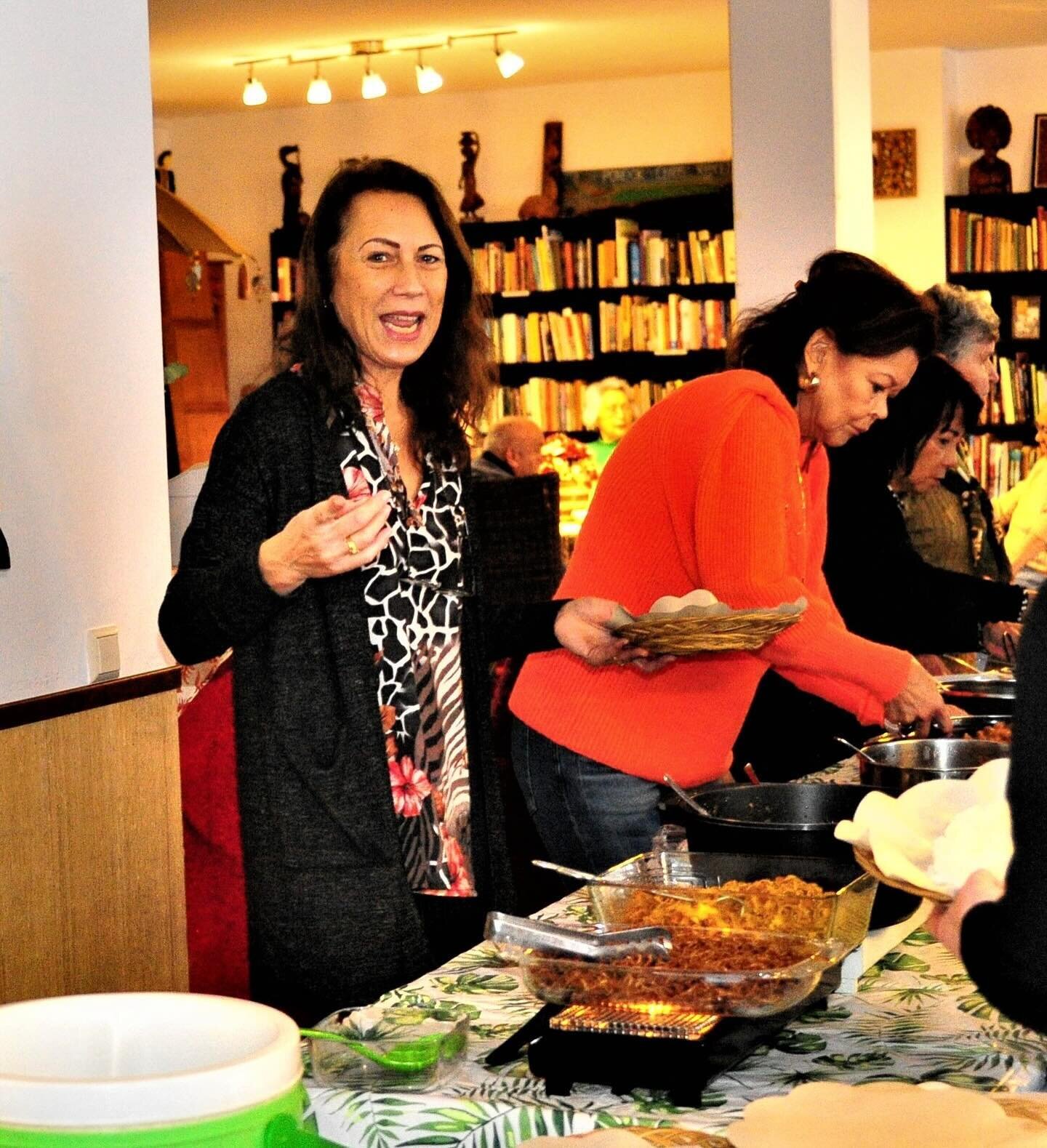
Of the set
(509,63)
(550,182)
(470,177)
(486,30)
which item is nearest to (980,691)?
(509,63)

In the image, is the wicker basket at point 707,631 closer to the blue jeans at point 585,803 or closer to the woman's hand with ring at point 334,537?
the blue jeans at point 585,803

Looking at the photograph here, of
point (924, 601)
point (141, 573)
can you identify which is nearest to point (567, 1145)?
point (141, 573)

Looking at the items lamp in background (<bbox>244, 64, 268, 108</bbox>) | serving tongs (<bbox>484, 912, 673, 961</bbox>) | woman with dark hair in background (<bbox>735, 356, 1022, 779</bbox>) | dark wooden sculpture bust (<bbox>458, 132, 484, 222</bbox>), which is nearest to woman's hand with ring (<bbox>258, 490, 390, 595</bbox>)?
serving tongs (<bbox>484, 912, 673, 961</bbox>)

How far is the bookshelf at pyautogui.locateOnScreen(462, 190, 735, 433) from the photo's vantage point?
9.16 metres

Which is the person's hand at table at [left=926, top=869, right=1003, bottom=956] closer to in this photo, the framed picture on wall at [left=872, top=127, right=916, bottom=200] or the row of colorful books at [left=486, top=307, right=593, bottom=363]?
the framed picture on wall at [left=872, top=127, right=916, bottom=200]

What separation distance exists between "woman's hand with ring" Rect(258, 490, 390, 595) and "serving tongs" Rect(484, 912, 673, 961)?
0.56 m

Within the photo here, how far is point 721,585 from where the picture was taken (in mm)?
2295

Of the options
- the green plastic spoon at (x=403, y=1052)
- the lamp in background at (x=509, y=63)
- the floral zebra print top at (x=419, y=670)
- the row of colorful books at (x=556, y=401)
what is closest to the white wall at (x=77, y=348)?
the floral zebra print top at (x=419, y=670)

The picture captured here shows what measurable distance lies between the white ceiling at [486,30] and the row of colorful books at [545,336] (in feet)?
4.36

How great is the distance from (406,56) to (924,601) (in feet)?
19.6

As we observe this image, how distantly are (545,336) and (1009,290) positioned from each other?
258cm

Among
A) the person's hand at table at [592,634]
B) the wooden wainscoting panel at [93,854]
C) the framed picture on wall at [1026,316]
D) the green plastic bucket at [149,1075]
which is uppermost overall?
the framed picture on wall at [1026,316]

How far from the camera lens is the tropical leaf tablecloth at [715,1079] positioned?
1.32 metres

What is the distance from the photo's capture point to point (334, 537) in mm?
1826
